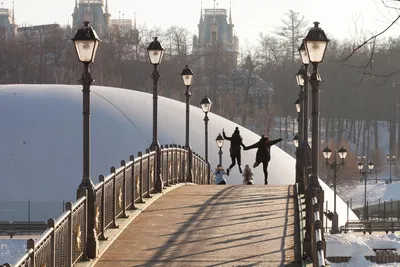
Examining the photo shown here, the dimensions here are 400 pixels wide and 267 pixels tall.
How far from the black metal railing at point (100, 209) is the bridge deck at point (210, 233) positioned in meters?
0.39

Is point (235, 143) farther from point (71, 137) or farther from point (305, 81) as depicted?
point (71, 137)

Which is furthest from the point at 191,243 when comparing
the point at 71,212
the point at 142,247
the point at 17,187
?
the point at 17,187

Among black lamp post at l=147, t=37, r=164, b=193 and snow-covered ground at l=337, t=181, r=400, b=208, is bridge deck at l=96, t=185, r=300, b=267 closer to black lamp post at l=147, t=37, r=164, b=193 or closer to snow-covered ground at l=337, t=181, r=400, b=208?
black lamp post at l=147, t=37, r=164, b=193

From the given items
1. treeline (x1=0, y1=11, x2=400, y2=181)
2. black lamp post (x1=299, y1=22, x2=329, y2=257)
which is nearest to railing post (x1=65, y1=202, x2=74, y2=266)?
black lamp post (x1=299, y1=22, x2=329, y2=257)

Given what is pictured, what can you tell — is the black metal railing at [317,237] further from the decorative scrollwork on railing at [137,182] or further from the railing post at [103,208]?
the decorative scrollwork on railing at [137,182]

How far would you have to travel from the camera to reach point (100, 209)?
54.0 ft

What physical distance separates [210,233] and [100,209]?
2520 millimetres

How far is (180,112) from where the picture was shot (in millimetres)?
66625

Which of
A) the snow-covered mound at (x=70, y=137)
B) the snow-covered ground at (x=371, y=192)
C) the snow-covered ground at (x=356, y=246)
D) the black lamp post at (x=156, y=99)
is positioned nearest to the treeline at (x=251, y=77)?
the snow-covered ground at (x=371, y=192)

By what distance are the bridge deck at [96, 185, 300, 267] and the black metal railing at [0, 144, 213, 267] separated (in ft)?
1.29

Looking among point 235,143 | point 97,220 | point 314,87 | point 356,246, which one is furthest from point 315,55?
point 356,246

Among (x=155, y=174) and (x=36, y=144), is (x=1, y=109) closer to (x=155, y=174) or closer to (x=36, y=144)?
(x=36, y=144)

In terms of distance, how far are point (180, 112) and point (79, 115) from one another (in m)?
7.39

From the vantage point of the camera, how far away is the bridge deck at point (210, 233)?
15.6 meters
